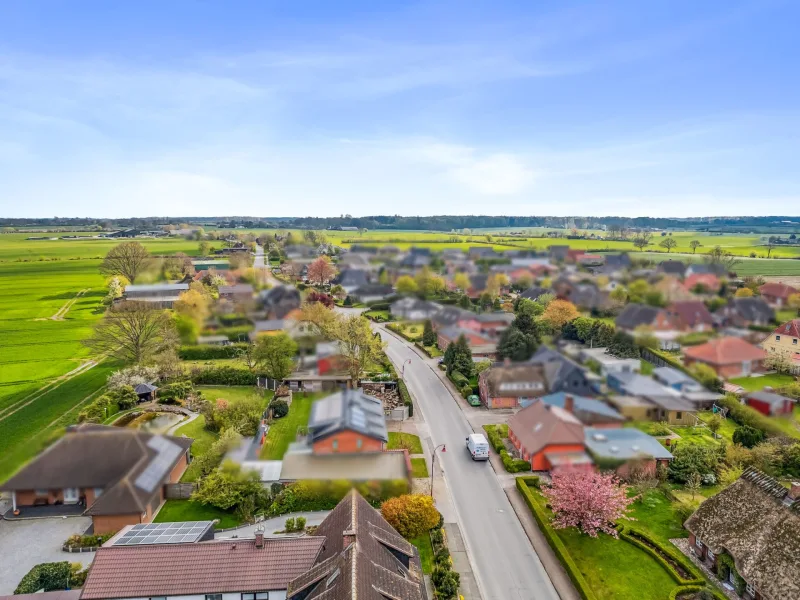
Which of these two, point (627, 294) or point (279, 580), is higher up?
point (627, 294)

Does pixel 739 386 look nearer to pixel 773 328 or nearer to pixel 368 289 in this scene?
pixel 773 328

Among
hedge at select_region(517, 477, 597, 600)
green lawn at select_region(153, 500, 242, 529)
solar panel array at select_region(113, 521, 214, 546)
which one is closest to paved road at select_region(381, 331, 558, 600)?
hedge at select_region(517, 477, 597, 600)

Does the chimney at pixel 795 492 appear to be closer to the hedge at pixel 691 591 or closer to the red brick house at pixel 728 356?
the hedge at pixel 691 591

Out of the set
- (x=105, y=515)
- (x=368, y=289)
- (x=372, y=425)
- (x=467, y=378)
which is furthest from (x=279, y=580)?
(x=368, y=289)

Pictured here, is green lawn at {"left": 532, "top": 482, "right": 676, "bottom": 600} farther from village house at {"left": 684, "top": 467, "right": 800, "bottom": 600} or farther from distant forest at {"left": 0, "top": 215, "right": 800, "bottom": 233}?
distant forest at {"left": 0, "top": 215, "right": 800, "bottom": 233}

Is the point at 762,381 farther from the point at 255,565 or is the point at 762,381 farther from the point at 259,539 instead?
the point at 255,565

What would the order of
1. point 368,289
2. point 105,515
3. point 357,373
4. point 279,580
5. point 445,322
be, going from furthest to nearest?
point 368,289, point 445,322, point 357,373, point 105,515, point 279,580
